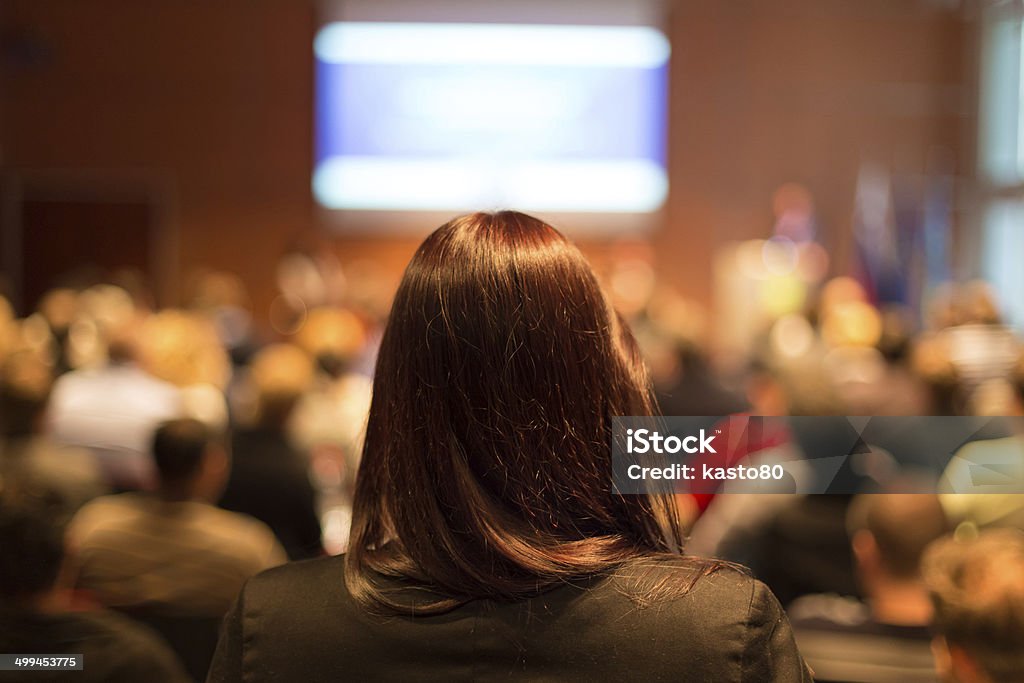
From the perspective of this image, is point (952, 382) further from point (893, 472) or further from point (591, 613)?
point (591, 613)

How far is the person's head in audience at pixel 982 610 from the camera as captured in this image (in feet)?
4.63

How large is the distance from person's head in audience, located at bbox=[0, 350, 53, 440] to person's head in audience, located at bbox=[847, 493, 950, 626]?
2.34 m

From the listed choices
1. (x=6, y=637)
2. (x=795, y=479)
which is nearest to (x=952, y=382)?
(x=795, y=479)

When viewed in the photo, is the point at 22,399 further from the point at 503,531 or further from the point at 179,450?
the point at 503,531

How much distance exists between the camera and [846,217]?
1049cm

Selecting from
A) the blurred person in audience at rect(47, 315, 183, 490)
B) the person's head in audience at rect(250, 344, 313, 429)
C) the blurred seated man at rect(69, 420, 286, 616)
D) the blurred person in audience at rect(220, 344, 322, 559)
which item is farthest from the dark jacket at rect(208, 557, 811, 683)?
the blurred person in audience at rect(47, 315, 183, 490)

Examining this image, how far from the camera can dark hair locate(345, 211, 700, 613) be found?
1008mm

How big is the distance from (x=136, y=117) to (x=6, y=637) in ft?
32.0

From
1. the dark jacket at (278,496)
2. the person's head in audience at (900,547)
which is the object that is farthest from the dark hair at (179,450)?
the person's head in audience at (900,547)

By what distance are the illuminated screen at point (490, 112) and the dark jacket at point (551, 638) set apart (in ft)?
29.3

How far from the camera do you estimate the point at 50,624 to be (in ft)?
4.94

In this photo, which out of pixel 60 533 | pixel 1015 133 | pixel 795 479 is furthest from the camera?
pixel 1015 133

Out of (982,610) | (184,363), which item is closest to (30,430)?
(184,363)

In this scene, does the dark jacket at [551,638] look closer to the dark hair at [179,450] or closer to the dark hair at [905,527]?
Result: the dark hair at [905,527]
